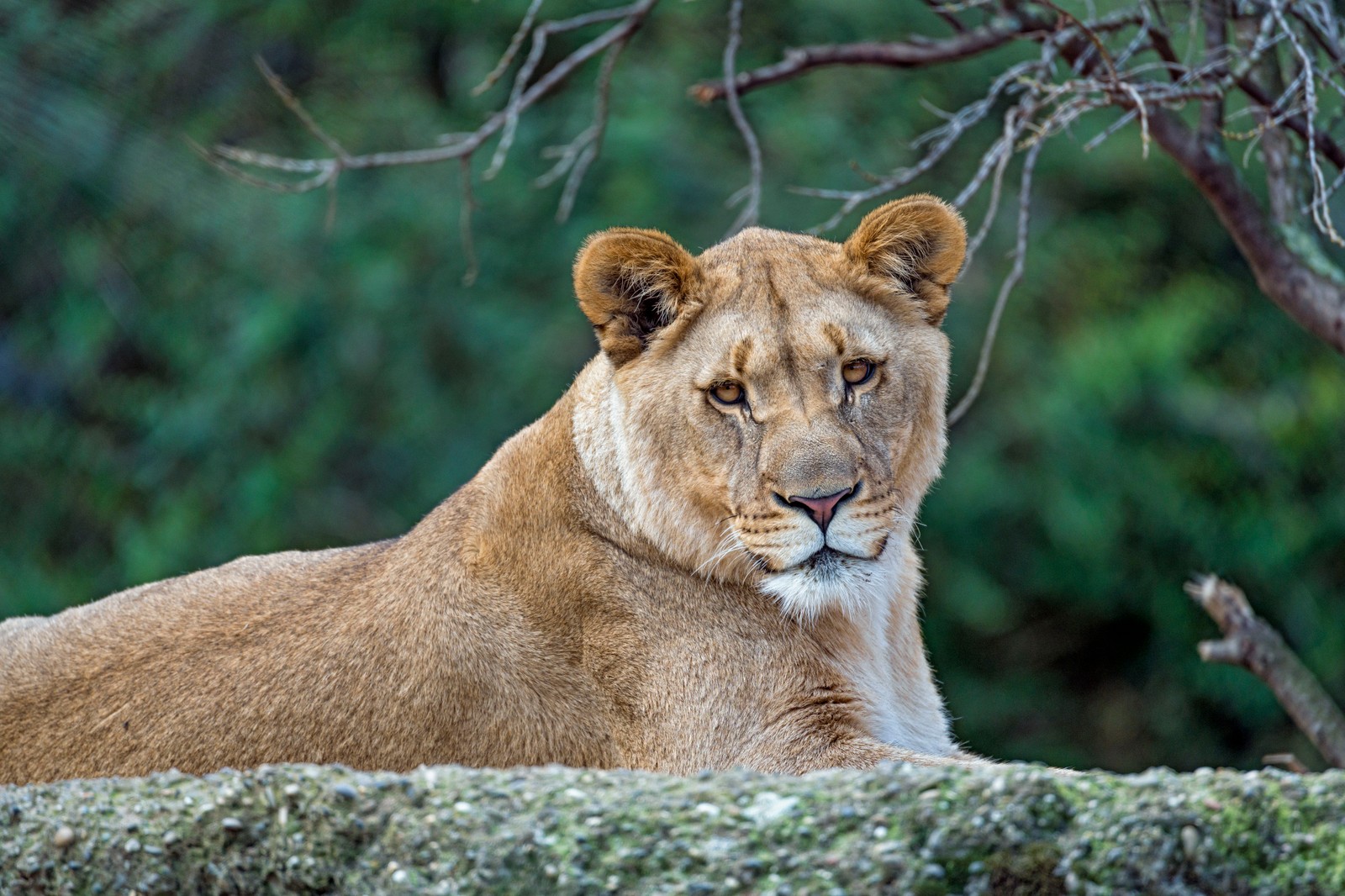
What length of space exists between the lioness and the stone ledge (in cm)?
83

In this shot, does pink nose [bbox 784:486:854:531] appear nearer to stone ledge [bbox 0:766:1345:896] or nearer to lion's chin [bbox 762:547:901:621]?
lion's chin [bbox 762:547:901:621]

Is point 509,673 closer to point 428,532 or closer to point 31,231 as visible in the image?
point 428,532

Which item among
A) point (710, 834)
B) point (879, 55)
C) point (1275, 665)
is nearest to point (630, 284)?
point (879, 55)

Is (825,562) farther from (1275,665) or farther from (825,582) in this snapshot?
(1275,665)

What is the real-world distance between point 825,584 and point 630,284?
966 millimetres

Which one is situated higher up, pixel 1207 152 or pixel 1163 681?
pixel 1207 152

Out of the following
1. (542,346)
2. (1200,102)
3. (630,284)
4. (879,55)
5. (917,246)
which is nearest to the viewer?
(630,284)

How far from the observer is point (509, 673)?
4352 millimetres

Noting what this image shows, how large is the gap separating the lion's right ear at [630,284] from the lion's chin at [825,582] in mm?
778

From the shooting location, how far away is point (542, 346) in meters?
13.3

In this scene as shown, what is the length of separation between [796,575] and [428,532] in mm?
1120

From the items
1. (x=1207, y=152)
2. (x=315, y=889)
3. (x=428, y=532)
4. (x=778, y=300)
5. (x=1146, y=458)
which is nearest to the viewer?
(x=315, y=889)

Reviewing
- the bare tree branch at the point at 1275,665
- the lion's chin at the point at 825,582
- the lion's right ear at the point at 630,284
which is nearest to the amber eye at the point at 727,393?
the lion's right ear at the point at 630,284

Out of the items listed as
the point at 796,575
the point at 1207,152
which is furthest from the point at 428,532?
the point at 1207,152
